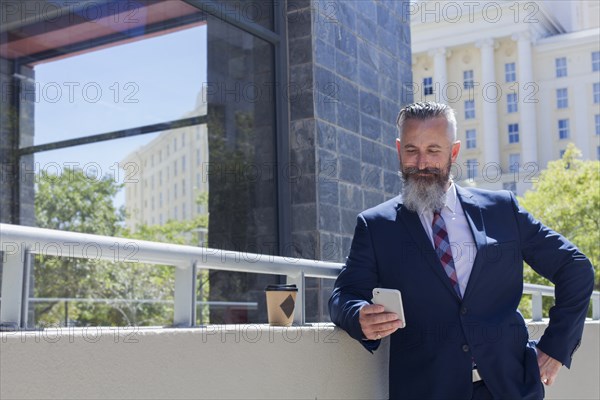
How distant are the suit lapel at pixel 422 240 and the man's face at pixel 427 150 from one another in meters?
0.13

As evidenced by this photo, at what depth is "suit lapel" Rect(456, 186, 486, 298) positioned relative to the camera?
272 cm

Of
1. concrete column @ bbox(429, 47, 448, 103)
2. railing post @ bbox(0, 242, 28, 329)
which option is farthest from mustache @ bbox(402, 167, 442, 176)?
concrete column @ bbox(429, 47, 448, 103)

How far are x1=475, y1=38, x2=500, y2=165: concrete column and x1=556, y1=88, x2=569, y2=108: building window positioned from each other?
456 cm

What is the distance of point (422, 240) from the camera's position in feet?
9.21

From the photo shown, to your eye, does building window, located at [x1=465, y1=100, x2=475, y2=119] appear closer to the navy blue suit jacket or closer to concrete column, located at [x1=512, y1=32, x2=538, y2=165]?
concrete column, located at [x1=512, y1=32, x2=538, y2=165]

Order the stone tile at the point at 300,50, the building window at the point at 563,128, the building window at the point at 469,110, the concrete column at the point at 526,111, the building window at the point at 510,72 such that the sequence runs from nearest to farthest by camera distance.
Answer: the stone tile at the point at 300,50 < the building window at the point at 563,128 < the concrete column at the point at 526,111 < the building window at the point at 510,72 < the building window at the point at 469,110

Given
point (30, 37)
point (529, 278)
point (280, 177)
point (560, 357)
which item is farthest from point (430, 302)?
point (529, 278)

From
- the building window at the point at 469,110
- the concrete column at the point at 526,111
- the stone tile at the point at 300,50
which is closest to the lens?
the stone tile at the point at 300,50

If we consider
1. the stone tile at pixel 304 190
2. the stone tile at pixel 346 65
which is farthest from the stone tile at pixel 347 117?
the stone tile at pixel 304 190

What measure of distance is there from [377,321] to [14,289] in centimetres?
115

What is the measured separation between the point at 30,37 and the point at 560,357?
25.0 ft

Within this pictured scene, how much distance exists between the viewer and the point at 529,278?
2003cm

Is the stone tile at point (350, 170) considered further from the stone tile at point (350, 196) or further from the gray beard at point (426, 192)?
the gray beard at point (426, 192)

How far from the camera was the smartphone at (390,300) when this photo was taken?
A: 99.9 inches
